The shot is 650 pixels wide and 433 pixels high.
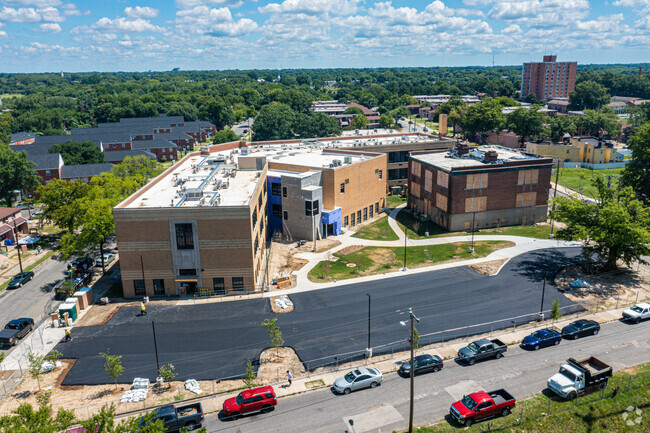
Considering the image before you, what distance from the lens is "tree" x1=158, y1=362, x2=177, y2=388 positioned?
38.1 metres

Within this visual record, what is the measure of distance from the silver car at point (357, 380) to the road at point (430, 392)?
1.67ft

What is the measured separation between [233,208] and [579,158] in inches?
4399

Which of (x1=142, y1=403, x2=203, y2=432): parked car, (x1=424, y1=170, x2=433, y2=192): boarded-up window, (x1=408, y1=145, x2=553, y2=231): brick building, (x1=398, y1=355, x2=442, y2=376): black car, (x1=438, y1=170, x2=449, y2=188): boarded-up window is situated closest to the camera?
(x1=142, y1=403, x2=203, y2=432): parked car

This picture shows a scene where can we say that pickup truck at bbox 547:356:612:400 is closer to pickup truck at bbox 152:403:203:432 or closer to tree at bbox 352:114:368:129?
pickup truck at bbox 152:403:203:432

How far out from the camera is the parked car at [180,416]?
32.6m

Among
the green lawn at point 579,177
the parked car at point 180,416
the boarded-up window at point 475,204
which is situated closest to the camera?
the parked car at point 180,416

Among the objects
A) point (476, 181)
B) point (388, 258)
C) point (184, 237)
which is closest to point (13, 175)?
point (184, 237)

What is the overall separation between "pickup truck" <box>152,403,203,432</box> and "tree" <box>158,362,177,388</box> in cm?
452

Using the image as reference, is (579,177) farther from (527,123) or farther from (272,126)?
(272,126)

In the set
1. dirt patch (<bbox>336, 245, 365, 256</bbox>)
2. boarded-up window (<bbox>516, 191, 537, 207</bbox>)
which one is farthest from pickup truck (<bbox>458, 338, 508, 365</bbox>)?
boarded-up window (<bbox>516, 191, 537, 207</bbox>)

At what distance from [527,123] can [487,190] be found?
74.6m

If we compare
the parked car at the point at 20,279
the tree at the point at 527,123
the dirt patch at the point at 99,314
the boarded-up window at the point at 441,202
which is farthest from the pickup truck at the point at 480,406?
the tree at the point at 527,123

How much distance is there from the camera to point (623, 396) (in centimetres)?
3603

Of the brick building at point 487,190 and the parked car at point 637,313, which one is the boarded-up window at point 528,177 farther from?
the parked car at point 637,313
